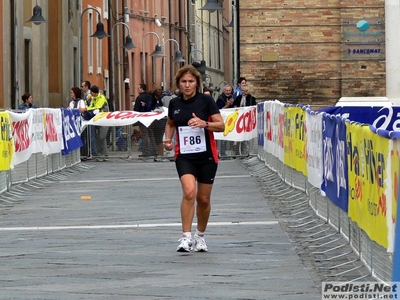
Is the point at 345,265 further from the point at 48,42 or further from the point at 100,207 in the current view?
the point at 48,42

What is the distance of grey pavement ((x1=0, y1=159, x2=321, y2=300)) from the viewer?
9.53m

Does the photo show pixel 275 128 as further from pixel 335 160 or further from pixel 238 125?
pixel 335 160

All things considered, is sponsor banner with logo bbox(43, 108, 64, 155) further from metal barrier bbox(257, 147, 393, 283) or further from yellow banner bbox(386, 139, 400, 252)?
yellow banner bbox(386, 139, 400, 252)

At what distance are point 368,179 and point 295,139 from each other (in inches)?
309

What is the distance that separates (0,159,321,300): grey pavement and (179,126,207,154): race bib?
884 millimetres

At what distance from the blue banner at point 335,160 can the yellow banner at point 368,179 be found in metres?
0.42

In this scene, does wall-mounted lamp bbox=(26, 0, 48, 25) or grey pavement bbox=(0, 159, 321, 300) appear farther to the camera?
wall-mounted lamp bbox=(26, 0, 48, 25)

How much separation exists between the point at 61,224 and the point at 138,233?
1.48 metres

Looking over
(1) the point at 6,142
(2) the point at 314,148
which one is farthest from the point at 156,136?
(2) the point at 314,148

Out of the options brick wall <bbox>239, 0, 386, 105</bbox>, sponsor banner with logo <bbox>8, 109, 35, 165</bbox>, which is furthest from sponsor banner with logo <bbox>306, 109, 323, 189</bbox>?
brick wall <bbox>239, 0, 386, 105</bbox>

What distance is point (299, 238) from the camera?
1285cm

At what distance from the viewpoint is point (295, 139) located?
17.2 metres

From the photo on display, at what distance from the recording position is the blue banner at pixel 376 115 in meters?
15.5

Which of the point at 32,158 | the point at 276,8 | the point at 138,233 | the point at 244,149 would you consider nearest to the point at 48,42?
the point at 276,8
